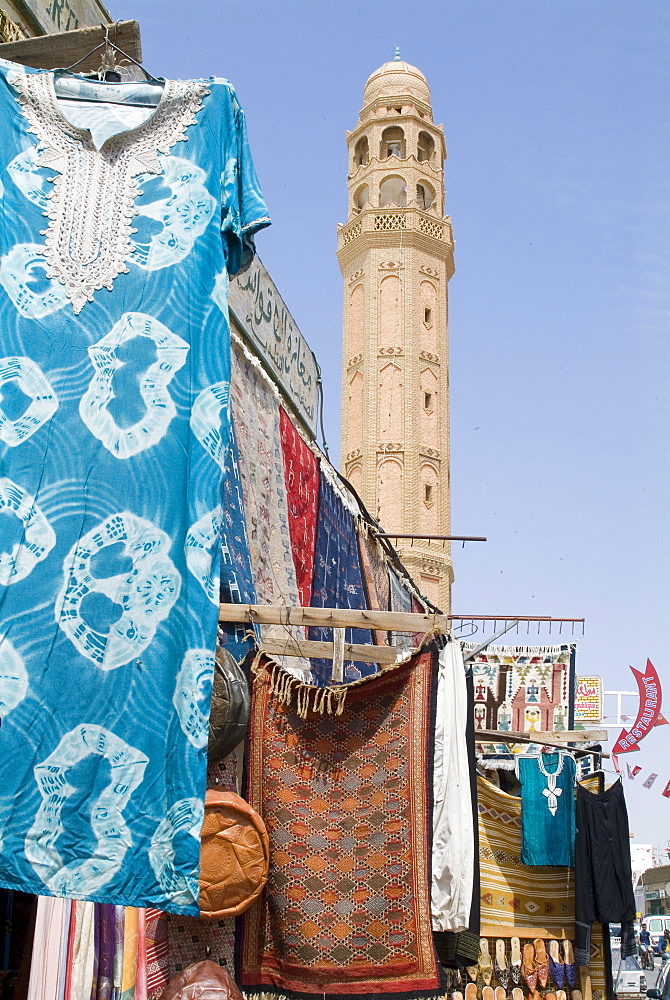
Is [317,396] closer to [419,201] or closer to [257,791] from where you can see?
[257,791]

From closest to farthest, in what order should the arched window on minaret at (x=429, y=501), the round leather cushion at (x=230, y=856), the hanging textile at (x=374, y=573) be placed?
the round leather cushion at (x=230, y=856) < the hanging textile at (x=374, y=573) < the arched window on minaret at (x=429, y=501)

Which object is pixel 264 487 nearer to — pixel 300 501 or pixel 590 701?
pixel 300 501

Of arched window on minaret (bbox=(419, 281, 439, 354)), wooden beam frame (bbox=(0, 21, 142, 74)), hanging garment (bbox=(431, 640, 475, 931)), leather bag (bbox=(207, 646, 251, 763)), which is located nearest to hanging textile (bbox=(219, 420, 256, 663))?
leather bag (bbox=(207, 646, 251, 763))

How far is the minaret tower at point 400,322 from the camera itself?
2542 centimetres

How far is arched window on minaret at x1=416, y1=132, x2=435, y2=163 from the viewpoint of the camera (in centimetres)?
2888

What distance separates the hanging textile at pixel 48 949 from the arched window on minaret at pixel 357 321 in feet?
78.7

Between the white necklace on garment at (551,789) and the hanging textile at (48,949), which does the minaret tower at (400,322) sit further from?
the hanging textile at (48,949)

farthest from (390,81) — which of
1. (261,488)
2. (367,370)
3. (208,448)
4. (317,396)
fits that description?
(208,448)

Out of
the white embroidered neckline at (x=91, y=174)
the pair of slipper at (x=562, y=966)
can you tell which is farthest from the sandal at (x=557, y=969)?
the white embroidered neckline at (x=91, y=174)

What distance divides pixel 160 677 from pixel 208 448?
0.66 metres

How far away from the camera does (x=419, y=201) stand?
92.4 ft

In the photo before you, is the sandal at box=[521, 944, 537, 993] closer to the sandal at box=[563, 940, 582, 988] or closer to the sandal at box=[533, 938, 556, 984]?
the sandal at box=[533, 938, 556, 984]

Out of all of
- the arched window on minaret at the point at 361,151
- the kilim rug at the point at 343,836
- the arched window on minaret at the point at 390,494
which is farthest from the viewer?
the arched window on minaret at the point at 361,151

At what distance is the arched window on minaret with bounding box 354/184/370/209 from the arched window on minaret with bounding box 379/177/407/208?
0.39 m
